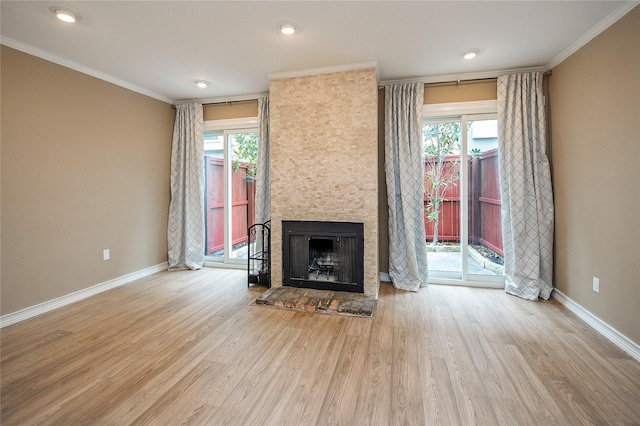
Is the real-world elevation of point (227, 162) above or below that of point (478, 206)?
above

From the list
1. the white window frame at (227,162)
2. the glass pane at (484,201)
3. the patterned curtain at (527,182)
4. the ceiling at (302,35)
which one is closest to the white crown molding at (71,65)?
the ceiling at (302,35)

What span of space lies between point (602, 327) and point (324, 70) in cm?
355

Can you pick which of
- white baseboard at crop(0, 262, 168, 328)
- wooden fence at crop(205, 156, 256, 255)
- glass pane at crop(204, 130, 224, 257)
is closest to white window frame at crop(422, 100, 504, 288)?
wooden fence at crop(205, 156, 256, 255)

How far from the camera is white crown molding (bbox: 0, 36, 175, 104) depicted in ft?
8.75

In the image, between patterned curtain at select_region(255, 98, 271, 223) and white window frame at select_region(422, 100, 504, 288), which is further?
patterned curtain at select_region(255, 98, 271, 223)

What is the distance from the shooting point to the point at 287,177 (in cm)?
351

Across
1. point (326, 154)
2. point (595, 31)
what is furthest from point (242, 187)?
point (595, 31)

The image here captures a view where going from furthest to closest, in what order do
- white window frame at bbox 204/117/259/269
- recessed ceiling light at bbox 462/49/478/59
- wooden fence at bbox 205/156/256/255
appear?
wooden fence at bbox 205/156/256/255
white window frame at bbox 204/117/259/269
recessed ceiling light at bbox 462/49/478/59

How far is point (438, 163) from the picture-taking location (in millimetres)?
3752

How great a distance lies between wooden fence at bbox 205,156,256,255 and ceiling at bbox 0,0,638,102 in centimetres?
145

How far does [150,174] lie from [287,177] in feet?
7.06

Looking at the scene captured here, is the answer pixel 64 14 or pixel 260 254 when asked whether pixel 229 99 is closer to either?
pixel 64 14

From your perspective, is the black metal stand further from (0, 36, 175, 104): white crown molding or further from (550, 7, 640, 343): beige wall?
(550, 7, 640, 343): beige wall

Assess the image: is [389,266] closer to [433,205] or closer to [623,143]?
[433,205]
